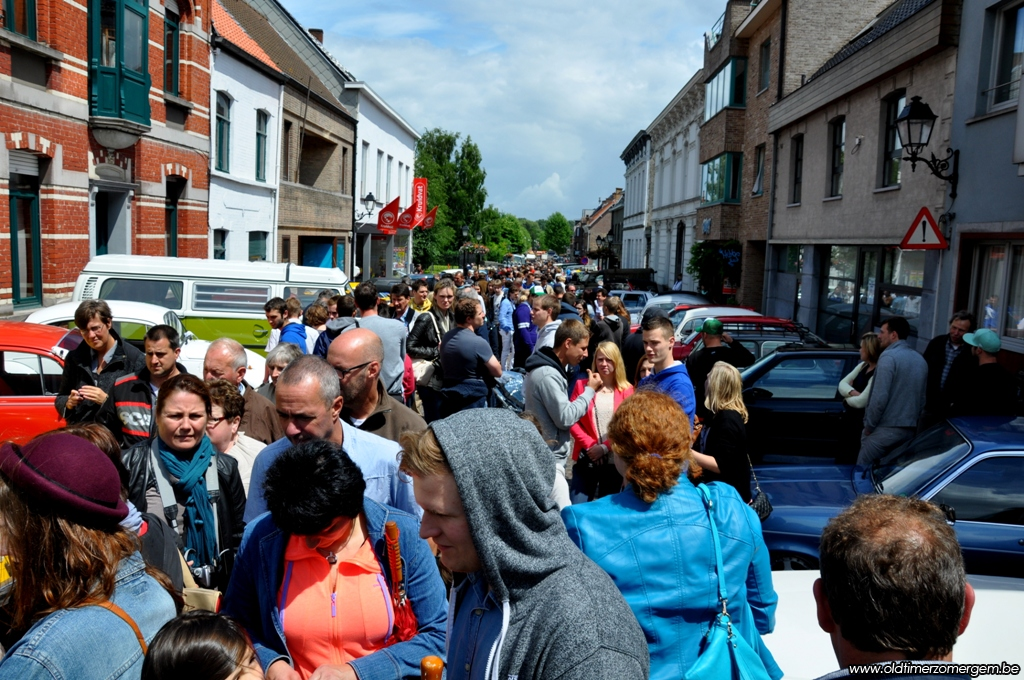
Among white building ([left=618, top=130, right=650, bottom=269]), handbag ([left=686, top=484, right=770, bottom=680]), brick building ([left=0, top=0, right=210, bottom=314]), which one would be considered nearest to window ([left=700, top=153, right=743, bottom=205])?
brick building ([left=0, top=0, right=210, bottom=314])

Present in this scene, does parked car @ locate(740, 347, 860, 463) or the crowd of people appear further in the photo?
parked car @ locate(740, 347, 860, 463)

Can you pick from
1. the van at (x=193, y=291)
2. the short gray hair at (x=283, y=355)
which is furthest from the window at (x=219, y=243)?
the short gray hair at (x=283, y=355)

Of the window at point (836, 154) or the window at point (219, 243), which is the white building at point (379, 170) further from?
the window at point (836, 154)

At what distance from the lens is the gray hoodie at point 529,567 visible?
5.84 ft

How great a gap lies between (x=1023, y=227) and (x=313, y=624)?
33.1 ft

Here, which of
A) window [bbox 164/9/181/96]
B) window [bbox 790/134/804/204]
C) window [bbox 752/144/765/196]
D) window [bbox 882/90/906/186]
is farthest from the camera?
window [bbox 752/144/765/196]

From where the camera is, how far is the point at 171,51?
1820 cm

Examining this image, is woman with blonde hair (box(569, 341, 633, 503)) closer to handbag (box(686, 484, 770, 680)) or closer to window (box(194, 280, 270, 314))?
handbag (box(686, 484, 770, 680))

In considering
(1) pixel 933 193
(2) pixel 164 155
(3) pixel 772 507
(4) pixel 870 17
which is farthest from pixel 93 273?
(4) pixel 870 17

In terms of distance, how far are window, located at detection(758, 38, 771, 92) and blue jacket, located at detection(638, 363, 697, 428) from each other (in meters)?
20.1

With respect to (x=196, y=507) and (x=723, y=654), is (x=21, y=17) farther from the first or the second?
(x=723, y=654)

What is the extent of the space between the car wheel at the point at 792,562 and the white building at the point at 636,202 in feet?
145

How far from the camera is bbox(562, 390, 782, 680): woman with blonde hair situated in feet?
8.86

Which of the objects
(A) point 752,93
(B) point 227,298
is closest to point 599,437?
(B) point 227,298
